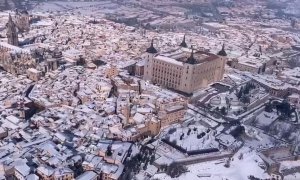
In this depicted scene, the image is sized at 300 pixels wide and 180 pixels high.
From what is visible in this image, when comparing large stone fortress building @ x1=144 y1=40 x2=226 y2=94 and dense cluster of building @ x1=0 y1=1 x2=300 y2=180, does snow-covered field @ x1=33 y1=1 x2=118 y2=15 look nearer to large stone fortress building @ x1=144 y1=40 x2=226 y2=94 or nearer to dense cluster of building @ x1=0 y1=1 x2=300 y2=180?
dense cluster of building @ x1=0 y1=1 x2=300 y2=180

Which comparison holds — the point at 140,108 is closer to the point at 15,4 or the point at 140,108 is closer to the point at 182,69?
the point at 182,69

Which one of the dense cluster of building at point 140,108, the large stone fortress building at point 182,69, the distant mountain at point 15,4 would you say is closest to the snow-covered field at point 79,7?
the distant mountain at point 15,4

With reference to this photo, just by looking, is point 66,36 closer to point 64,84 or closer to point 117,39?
point 117,39

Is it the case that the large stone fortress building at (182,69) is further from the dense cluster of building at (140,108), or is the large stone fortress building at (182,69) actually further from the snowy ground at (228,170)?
the snowy ground at (228,170)

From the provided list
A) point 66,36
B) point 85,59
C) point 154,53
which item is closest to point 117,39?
point 66,36

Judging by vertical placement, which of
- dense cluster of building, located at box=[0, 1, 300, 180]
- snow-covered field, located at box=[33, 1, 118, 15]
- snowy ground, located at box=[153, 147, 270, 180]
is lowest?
snowy ground, located at box=[153, 147, 270, 180]

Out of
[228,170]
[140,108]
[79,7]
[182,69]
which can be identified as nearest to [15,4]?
[79,7]

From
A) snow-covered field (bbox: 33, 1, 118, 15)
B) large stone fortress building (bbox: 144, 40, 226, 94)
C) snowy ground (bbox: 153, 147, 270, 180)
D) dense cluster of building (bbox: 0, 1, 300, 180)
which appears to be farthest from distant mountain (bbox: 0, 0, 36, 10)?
snowy ground (bbox: 153, 147, 270, 180)
